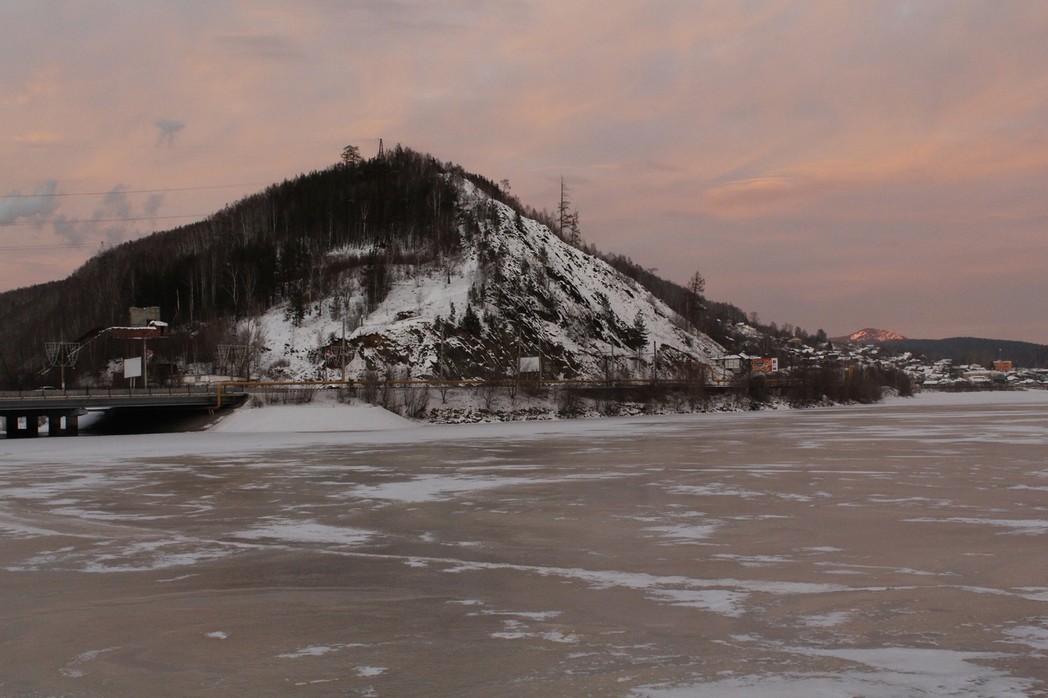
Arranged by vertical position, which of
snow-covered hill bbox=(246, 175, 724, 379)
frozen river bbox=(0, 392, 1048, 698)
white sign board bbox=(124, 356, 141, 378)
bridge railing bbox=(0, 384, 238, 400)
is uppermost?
snow-covered hill bbox=(246, 175, 724, 379)

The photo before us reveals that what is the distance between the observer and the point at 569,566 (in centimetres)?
1556

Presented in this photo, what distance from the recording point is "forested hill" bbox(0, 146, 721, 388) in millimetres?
135000

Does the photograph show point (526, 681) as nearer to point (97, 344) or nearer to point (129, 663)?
point (129, 663)

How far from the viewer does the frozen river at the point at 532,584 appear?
9.58 metres

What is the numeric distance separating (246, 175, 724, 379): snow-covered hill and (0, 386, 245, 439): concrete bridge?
32429mm

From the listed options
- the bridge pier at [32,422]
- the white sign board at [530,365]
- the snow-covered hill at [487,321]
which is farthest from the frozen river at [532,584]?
the white sign board at [530,365]

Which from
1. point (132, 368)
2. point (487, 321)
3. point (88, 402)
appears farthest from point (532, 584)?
point (487, 321)

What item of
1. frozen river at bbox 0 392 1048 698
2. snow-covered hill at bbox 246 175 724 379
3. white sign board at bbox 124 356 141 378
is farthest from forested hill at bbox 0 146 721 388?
frozen river at bbox 0 392 1048 698

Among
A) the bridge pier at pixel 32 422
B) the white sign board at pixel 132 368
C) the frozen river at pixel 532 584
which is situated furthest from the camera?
the white sign board at pixel 132 368

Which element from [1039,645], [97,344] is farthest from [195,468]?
[97,344]

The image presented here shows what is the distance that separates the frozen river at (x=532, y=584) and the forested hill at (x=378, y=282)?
9436 centimetres

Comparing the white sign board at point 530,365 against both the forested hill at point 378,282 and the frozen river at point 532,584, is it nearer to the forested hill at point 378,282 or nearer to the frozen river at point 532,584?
the forested hill at point 378,282

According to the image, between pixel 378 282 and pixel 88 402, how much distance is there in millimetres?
80036

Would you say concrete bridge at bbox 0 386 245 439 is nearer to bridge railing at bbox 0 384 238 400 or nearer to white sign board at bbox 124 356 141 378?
bridge railing at bbox 0 384 238 400
